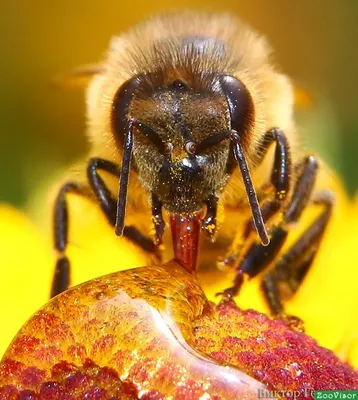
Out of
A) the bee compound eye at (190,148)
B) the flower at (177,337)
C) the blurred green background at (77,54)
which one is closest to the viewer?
the flower at (177,337)

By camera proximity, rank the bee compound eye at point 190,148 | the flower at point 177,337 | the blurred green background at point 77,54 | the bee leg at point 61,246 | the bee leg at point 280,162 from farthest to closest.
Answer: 1. the blurred green background at point 77,54
2. the bee leg at point 61,246
3. the bee leg at point 280,162
4. the bee compound eye at point 190,148
5. the flower at point 177,337

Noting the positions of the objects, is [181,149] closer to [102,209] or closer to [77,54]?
[102,209]

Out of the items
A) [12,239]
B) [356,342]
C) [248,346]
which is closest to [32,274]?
[12,239]

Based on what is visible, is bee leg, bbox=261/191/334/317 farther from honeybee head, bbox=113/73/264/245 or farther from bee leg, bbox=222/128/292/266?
honeybee head, bbox=113/73/264/245

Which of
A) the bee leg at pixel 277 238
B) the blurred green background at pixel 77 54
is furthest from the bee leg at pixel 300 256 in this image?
the blurred green background at pixel 77 54

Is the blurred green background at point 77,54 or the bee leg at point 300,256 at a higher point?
the blurred green background at point 77,54

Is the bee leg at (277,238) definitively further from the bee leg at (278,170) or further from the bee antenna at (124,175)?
the bee antenna at (124,175)

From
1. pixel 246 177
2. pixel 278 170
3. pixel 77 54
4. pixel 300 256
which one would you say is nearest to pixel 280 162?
pixel 278 170
